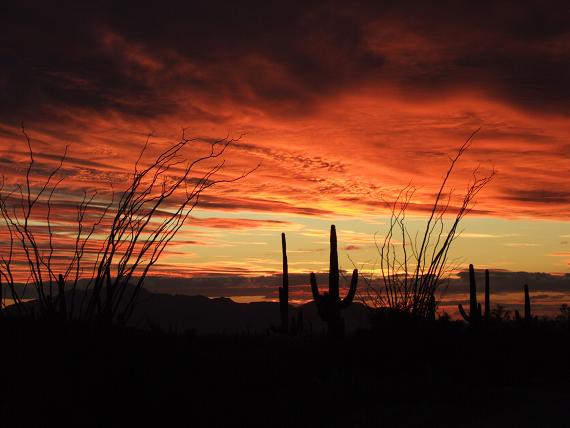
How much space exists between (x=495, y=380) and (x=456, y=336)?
170cm

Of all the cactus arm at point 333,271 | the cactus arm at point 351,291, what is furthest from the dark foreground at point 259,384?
the cactus arm at point 333,271

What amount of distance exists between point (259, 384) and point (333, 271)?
7888 mm

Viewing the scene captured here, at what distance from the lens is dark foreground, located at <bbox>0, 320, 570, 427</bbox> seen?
5.91m

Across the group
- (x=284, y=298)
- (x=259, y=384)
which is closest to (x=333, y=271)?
(x=284, y=298)

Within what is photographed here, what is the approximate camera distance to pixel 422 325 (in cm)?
970

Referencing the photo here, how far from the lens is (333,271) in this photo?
15047 mm

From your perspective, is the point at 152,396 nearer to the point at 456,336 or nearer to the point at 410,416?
the point at 410,416

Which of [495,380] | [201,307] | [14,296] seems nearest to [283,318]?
[495,380]

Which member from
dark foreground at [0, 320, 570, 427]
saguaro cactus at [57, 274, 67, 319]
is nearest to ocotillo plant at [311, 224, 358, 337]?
dark foreground at [0, 320, 570, 427]

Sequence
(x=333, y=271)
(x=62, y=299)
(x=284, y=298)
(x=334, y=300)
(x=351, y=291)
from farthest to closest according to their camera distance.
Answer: (x=284, y=298), (x=333, y=271), (x=334, y=300), (x=351, y=291), (x=62, y=299)

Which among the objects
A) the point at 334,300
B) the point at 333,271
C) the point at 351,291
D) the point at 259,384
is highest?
the point at 333,271

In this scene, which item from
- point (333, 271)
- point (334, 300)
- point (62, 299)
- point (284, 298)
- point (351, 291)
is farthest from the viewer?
point (284, 298)

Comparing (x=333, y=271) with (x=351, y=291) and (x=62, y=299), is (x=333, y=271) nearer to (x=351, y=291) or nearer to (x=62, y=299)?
(x=351, y=291)

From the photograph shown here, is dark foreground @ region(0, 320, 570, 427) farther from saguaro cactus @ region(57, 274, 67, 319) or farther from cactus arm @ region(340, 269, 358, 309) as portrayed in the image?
cactus arm @ region(340, 269, 358, 309)
